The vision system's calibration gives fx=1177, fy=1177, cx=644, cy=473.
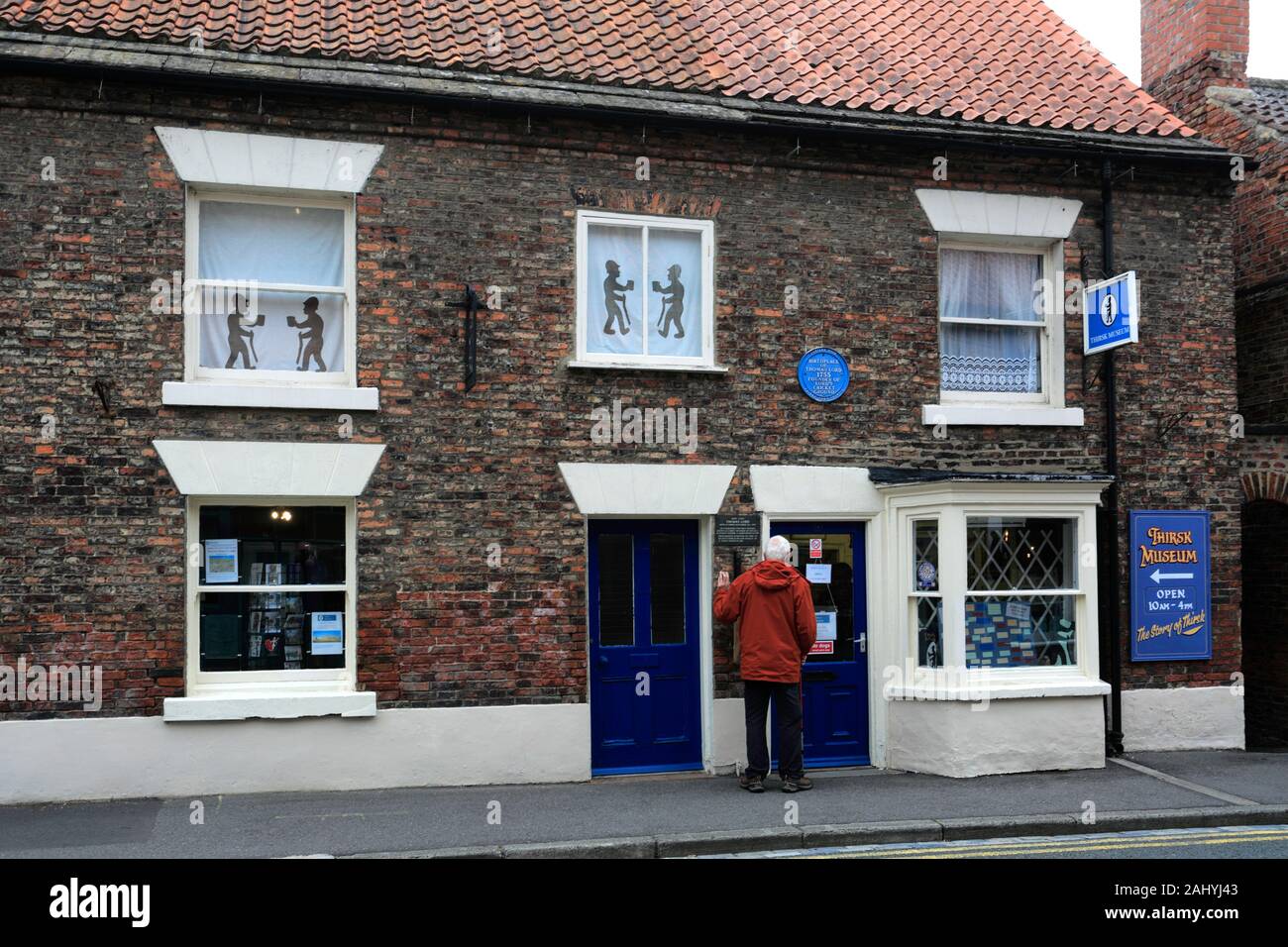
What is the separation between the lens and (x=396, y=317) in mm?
10102

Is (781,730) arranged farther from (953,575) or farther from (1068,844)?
(1068,844)

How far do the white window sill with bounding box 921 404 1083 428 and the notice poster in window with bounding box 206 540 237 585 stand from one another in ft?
21.0

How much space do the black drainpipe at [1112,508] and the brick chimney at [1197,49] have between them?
359 centimetres

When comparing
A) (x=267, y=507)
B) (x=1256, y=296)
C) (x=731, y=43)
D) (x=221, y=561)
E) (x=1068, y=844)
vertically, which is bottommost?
(x=1068, y=844)

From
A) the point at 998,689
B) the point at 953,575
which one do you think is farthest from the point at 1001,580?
the point at 998,689

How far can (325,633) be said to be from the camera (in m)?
10.1

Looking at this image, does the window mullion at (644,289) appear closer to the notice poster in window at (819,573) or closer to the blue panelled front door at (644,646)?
the blue panelled front door at (644,646)

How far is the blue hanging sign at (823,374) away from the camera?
1095cm

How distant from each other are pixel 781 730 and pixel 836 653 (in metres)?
1.54

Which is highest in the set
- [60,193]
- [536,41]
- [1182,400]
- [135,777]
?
[536,41]

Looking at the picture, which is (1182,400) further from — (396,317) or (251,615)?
(251,615)

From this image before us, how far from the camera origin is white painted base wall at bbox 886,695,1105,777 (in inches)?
408

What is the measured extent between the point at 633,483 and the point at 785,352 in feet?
6.30

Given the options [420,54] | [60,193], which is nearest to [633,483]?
[420,54]
